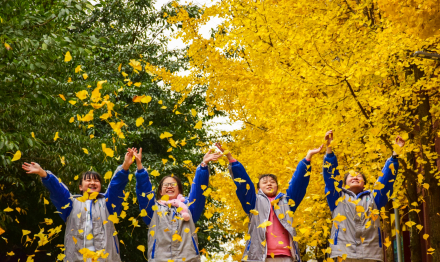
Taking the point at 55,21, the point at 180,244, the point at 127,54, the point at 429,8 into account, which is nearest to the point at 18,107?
the point at 55,21

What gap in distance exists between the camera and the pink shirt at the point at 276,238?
15.4 feet

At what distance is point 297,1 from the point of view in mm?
Answer: 7855

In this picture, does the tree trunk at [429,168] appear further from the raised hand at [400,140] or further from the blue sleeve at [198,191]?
the blue sleeve at [198,191]

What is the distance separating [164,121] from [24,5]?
38.5 feet

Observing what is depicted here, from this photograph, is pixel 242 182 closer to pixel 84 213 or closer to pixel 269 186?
pixel 269 186

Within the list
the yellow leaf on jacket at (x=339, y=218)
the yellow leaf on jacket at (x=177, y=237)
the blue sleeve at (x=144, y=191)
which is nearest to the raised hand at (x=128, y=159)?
the blue sleeve at (x=144, y=191)

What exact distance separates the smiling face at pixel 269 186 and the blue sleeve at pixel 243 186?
→ 0.12 metres

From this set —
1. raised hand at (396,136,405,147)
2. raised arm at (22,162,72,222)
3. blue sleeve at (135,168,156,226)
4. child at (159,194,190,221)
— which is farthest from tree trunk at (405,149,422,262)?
raised arm at (22,162,72,222)

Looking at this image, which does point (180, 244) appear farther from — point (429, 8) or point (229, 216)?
point (229, 216)

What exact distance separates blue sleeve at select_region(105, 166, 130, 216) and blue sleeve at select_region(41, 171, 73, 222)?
15.0 inches

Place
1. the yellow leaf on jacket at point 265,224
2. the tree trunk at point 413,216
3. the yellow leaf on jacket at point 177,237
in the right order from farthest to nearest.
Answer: the tree trunk at point 413,216 → the yellow leaf on jacket at point 265,224 → the yellow leaf on jacket at point 177,237

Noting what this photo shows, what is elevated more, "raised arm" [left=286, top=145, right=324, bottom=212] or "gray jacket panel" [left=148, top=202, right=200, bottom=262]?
"raised arm" [left=286, top=145, right=324, bottom=212]

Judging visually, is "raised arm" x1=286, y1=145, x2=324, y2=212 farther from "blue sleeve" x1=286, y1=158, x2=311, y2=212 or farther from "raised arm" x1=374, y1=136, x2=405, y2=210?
"raised arm" x1=374, y1=136, x2=405, y2=210

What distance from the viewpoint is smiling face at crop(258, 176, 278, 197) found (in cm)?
500
